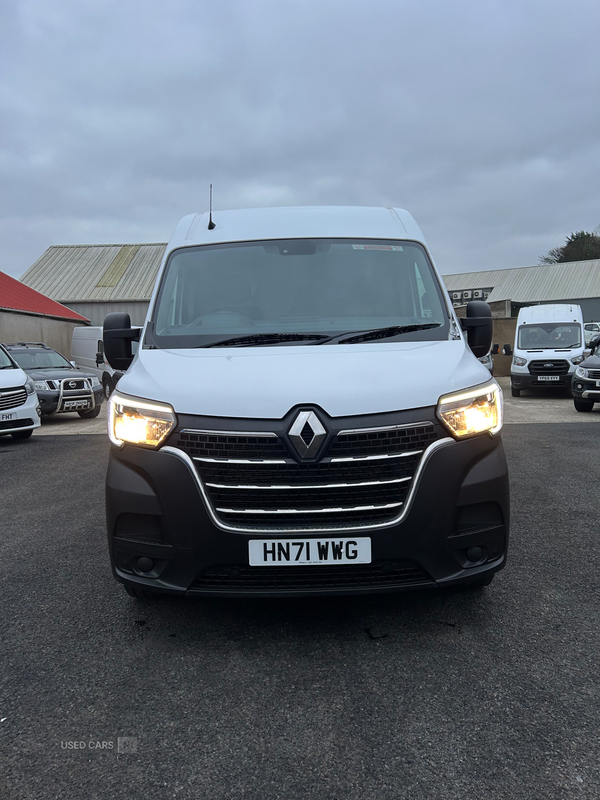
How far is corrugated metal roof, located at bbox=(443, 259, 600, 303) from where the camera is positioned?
180 feet

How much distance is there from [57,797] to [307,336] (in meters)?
2.31

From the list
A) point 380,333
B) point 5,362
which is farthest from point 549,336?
point 380,333

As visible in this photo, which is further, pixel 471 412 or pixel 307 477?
pixel 471 412

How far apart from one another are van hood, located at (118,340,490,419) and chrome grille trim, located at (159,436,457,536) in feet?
0.64

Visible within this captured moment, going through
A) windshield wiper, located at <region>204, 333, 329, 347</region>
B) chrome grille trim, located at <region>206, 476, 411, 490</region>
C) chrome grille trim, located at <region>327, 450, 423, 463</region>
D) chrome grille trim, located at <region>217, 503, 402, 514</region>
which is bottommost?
chrome grille trim, located at <region>217, 503, 402, 514</region>

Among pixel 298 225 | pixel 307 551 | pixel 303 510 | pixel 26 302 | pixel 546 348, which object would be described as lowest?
pixel 546 348

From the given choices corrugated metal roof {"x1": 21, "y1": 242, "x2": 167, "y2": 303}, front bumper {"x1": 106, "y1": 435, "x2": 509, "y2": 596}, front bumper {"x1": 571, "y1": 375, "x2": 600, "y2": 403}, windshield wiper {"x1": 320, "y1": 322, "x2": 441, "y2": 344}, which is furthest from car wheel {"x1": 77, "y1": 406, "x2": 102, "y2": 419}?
corrugated metal roof {"x1": 21, "y1": 242, "x2": 167, "y2": 303}

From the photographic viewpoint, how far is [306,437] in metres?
2.85

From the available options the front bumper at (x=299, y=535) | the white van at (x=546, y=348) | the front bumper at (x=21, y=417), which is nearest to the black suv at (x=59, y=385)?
the front bumper at (x=21, y=417)

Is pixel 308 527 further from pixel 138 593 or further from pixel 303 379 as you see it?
pixel 138 593

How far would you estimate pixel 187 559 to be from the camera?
2912 millimetres

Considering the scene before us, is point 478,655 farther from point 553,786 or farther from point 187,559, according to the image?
point 187,559

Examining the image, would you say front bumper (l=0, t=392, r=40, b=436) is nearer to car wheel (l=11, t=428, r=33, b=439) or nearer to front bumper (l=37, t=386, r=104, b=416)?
car wheel (l=11, t=428, r=33, b=439)

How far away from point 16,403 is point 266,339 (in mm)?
8300
